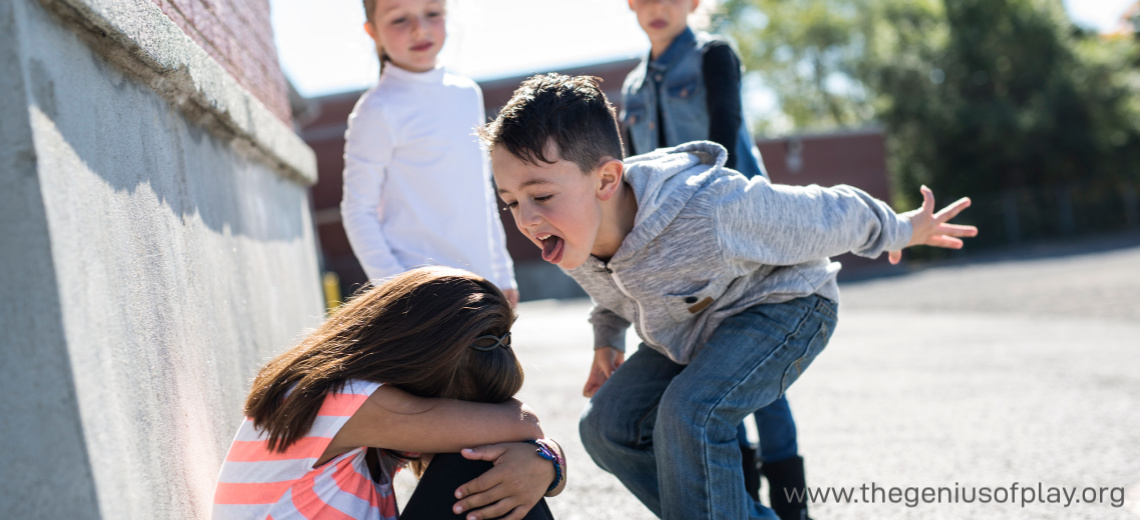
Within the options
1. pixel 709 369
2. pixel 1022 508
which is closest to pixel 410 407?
pixel 709 369

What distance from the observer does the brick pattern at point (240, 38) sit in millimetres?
2786

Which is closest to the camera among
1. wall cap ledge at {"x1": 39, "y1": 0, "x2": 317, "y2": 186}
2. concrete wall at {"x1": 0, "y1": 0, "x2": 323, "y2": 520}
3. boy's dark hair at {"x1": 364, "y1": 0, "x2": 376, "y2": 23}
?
concrete wall at {"x1": 0, "y1": 0, "x2": 323, "y2": 520}

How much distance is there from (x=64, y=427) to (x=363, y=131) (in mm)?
1696

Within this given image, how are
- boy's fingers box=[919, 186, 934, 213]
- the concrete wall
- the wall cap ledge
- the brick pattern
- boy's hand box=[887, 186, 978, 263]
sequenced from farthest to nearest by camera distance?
the brick pattern < boy's hand box=[887, 186, 978, 263] < boy's fingers box=[919, 186, 934, 213] < the wall cap ledge < the concrete wall

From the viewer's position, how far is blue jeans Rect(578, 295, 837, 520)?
213 centimetres

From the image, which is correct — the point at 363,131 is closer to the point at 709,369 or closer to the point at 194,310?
the point at 194,310

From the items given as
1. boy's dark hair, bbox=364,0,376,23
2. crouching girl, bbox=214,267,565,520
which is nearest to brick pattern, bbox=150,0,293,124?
boy's dark hair, bbox=364,0,376,23

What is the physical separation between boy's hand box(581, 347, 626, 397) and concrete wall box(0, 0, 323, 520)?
1.12m

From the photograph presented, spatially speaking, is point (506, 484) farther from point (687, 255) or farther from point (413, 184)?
point (413, 184)

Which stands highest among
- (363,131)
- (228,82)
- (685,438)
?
(228,82)

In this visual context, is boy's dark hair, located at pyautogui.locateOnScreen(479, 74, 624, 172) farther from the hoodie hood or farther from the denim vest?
the denim vest

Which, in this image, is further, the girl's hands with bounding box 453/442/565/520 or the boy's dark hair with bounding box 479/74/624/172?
the boy's dark hair with bounding box 479/74/624/172

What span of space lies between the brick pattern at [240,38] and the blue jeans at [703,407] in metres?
1.72

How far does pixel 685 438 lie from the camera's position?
83.4 inches
